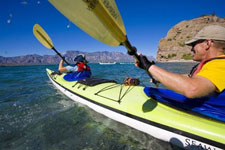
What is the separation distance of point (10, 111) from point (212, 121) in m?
6.15

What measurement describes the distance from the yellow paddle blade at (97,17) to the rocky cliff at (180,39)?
232 feet

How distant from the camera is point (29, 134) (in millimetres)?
2975

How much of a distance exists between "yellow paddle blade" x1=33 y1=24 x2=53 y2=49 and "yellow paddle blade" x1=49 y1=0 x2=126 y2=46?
6290mm

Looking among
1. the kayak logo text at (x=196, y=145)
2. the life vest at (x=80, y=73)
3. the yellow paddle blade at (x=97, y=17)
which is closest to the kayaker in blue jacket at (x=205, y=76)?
the yellow paddle blade at (x=97, y=17)

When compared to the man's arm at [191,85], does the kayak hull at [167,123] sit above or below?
below

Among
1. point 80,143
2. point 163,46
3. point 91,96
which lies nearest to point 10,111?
point 91,96

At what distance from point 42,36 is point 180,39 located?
81.4m

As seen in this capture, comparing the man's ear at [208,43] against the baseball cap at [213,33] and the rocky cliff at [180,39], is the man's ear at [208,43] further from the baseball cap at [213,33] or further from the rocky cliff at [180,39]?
the rocky cliff at [180,39]

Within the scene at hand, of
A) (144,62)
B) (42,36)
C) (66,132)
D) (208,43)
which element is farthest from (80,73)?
(208,43)

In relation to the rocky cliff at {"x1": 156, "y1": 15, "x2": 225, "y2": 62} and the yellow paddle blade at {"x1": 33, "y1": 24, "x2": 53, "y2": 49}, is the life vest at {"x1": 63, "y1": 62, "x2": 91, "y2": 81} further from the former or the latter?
the rocky cliff at {"x1": 156, "y1": 15, "x2": 225, "y2": 62}

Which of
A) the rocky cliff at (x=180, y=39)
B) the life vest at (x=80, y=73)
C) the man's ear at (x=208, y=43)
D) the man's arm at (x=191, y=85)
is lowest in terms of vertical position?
the life vest at (x=80, y=73)

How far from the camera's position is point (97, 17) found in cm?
158

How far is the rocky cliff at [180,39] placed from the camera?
64.9 m

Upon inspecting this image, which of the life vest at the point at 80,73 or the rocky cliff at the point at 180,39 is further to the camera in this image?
the rocky cliff at the point at 180,39
